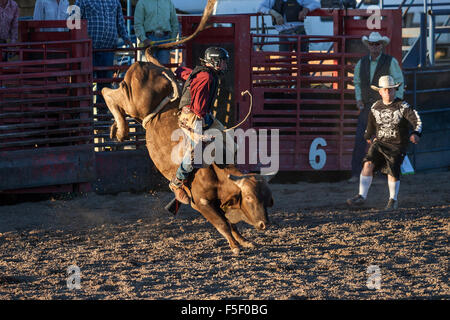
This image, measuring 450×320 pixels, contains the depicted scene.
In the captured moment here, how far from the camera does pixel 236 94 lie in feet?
33.6

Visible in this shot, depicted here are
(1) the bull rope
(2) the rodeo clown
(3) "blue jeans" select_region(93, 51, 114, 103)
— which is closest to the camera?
(1) the bull rope

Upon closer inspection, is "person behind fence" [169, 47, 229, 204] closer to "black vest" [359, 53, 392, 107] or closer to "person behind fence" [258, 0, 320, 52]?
"black vest" [359, 53, 392, 107]

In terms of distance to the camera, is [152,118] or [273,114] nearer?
[152,118]

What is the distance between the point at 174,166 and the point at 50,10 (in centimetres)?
361

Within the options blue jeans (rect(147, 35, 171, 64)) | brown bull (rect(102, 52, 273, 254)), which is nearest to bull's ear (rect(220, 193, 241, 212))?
brown bull (rect(102, 52, 273, 254))

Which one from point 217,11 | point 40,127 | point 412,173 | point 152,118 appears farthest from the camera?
point 217,11

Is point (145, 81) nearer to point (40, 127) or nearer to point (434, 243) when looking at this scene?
point (40, 127)

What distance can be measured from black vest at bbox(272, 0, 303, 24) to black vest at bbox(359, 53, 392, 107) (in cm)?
175

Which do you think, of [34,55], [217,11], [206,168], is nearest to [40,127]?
[34,55]

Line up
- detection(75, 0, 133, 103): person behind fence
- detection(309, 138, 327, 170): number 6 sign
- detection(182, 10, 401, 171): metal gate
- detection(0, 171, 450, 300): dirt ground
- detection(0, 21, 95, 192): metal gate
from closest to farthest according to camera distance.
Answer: detection(0, 171, 450, 300): dirt ground
detection(0, 21, 95, 192): metal gate
detection(75, 0, 133, 103): person behind fence
detection(182, 10, 401, 171): metal gate
detection(309, 138, 327, 170): number 6 sign

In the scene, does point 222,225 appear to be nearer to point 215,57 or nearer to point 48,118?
point 215,57

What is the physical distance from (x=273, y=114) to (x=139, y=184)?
2.08 m

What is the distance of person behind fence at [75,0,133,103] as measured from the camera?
1016cm

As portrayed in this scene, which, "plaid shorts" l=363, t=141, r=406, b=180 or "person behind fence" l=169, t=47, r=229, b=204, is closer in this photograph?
"person behind fence" l=169, t=47, r=229, b=204
